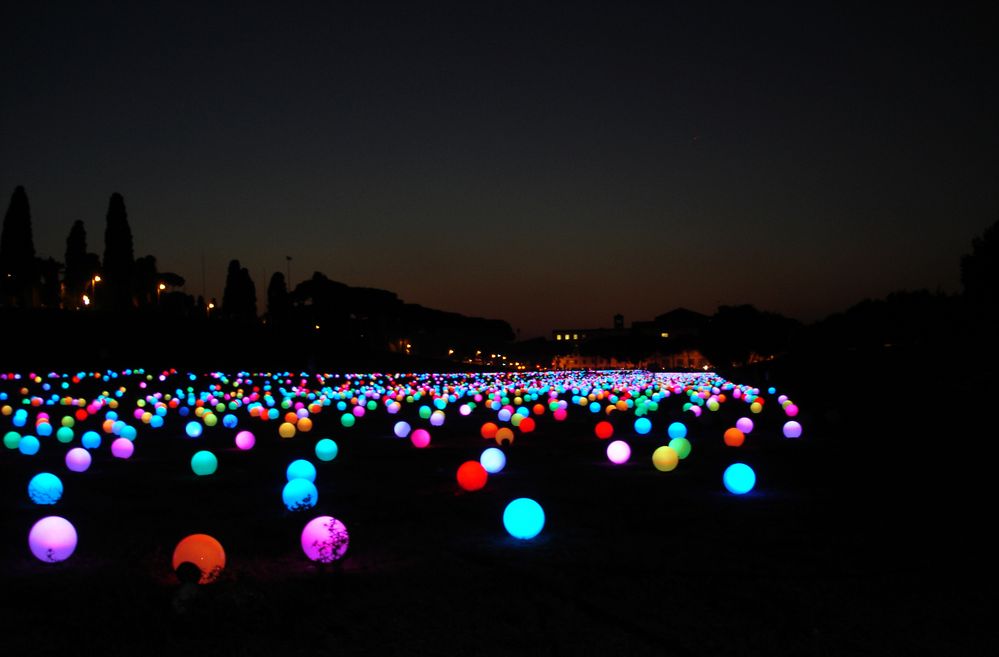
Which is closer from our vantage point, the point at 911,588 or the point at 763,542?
the point at 911,588

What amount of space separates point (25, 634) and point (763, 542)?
6.10 meters

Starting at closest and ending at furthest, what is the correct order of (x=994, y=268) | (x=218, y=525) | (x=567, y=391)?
(x=218, y=525), (x=994, y=268), (x=567, y=391)

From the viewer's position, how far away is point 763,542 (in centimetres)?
822

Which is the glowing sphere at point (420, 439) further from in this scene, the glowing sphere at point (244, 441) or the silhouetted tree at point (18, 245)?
the silhouetted tree at point (18, 245)

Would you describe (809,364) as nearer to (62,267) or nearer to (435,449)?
(435,449)

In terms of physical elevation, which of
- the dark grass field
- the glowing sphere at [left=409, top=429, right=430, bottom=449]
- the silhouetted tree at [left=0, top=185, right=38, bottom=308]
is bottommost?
the dark grass field

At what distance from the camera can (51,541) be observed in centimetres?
750

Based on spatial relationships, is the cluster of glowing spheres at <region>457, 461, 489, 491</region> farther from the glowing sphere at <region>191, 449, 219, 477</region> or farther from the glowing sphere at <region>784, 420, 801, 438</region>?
the glowing sphere at <region>784, 420, 801, 438</region>

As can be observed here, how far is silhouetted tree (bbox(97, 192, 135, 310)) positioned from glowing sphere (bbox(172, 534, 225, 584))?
50.8m

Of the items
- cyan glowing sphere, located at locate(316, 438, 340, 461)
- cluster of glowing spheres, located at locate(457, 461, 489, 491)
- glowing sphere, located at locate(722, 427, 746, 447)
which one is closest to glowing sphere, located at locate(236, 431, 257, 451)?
cyan glowing sphere, located at locate(316, 438, 340, 461)

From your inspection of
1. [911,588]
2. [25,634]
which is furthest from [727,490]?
[25,634]

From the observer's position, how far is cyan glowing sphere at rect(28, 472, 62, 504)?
1024cm

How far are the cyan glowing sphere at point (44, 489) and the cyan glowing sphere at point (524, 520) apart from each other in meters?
5.63

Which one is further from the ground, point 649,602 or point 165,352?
point 165,352
